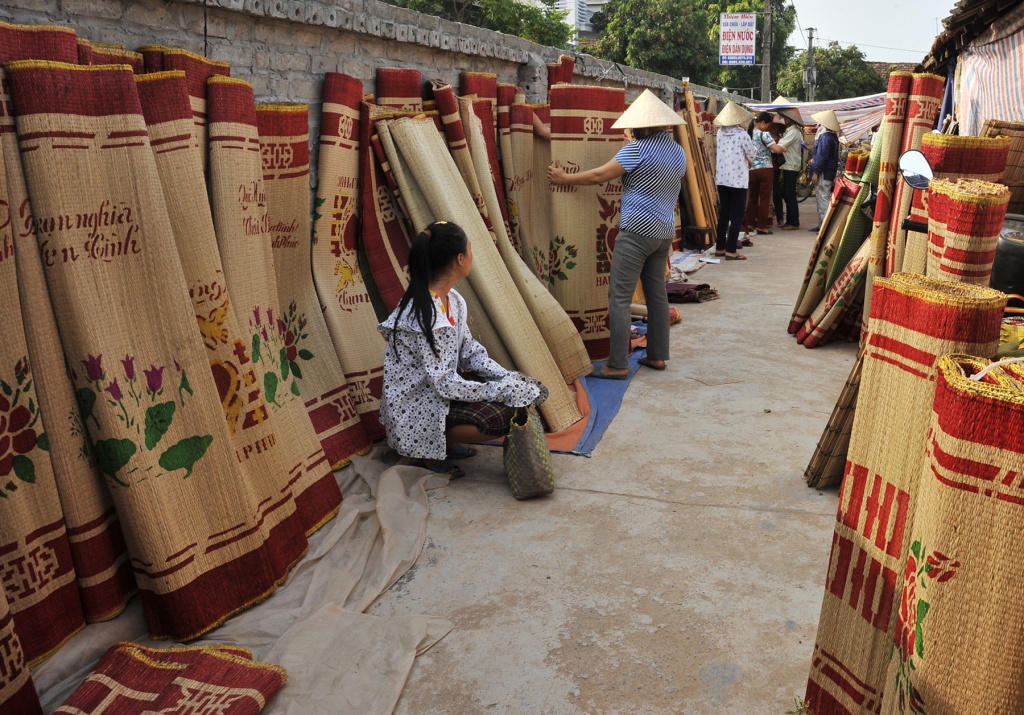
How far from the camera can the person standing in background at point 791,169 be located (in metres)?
12.6

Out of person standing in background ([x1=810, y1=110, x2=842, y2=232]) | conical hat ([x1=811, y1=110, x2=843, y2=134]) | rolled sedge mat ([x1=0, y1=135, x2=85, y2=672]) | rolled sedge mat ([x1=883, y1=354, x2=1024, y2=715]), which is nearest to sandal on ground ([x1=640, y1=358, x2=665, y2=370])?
rolled sedge mat ([x1=0, y1=135, x2=85, y2=672])

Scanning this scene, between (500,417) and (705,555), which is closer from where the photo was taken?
(705,555)

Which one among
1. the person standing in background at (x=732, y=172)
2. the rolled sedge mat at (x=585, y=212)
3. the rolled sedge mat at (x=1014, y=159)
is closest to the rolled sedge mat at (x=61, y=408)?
the rolled sedge mat at (x=1014, y=159)

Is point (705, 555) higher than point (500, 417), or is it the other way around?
point (500, 417)

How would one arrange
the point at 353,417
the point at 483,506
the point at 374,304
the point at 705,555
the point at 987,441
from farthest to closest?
the point at 374,304 < the point at 353,417 < the point at 483,506 < the point at 705,555 < the point at 987,441

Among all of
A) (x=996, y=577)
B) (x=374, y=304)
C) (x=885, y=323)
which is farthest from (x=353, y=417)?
(x=996, y=577)

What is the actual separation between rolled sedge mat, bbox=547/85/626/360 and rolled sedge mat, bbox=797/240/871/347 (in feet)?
5.45

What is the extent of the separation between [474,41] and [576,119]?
90 centimetres

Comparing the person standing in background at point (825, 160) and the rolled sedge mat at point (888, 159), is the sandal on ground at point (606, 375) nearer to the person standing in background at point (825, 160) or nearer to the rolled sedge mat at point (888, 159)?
the rolled sedge mat at point (888, 159)

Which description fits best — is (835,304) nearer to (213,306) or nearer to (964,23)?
(964,23)

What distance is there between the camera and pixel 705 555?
130 inches

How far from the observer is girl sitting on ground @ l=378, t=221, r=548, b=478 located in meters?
3.71

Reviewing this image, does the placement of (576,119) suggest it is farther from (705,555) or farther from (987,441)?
(987,441)

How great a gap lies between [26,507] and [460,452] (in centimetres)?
222
